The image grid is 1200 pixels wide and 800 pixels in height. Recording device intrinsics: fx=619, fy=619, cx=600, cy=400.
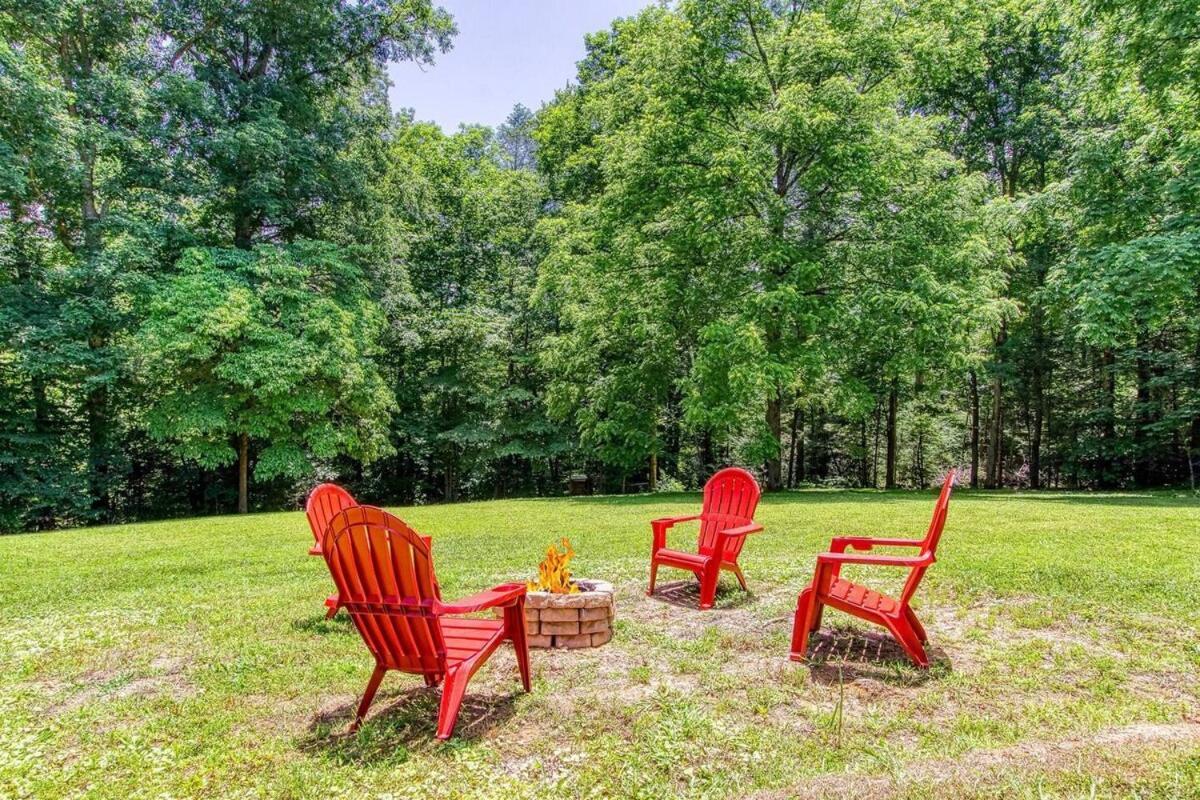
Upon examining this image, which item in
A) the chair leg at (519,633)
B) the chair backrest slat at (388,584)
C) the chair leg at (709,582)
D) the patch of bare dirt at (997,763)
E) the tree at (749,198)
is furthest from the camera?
the tree at (749,198)

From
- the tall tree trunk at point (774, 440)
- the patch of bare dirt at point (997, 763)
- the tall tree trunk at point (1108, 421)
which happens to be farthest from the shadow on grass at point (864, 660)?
the tall tree trunk at point (1108, 421)

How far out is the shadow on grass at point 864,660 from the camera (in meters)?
3.21

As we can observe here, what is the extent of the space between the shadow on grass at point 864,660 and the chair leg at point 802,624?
0.26ft

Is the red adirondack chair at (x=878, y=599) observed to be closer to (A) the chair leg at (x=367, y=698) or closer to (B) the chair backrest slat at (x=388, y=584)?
(B) the chair backrest slat at (x=388, y=584)

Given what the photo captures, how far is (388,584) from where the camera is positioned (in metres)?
2.54

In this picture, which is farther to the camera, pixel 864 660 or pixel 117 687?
pixel 864 660

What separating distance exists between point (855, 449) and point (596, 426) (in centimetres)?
1003

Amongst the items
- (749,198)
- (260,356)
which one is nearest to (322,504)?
(260,356)

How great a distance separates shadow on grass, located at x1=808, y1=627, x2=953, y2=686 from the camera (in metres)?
3.21

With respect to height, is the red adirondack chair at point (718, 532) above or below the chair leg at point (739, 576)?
above

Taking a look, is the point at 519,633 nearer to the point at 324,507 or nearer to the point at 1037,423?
the point at 324,507

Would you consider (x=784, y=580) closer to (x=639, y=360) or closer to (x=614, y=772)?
(x=614, y=772)

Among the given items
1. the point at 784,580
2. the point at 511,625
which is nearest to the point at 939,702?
the point at 511,625

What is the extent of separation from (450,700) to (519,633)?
0.53 meters
